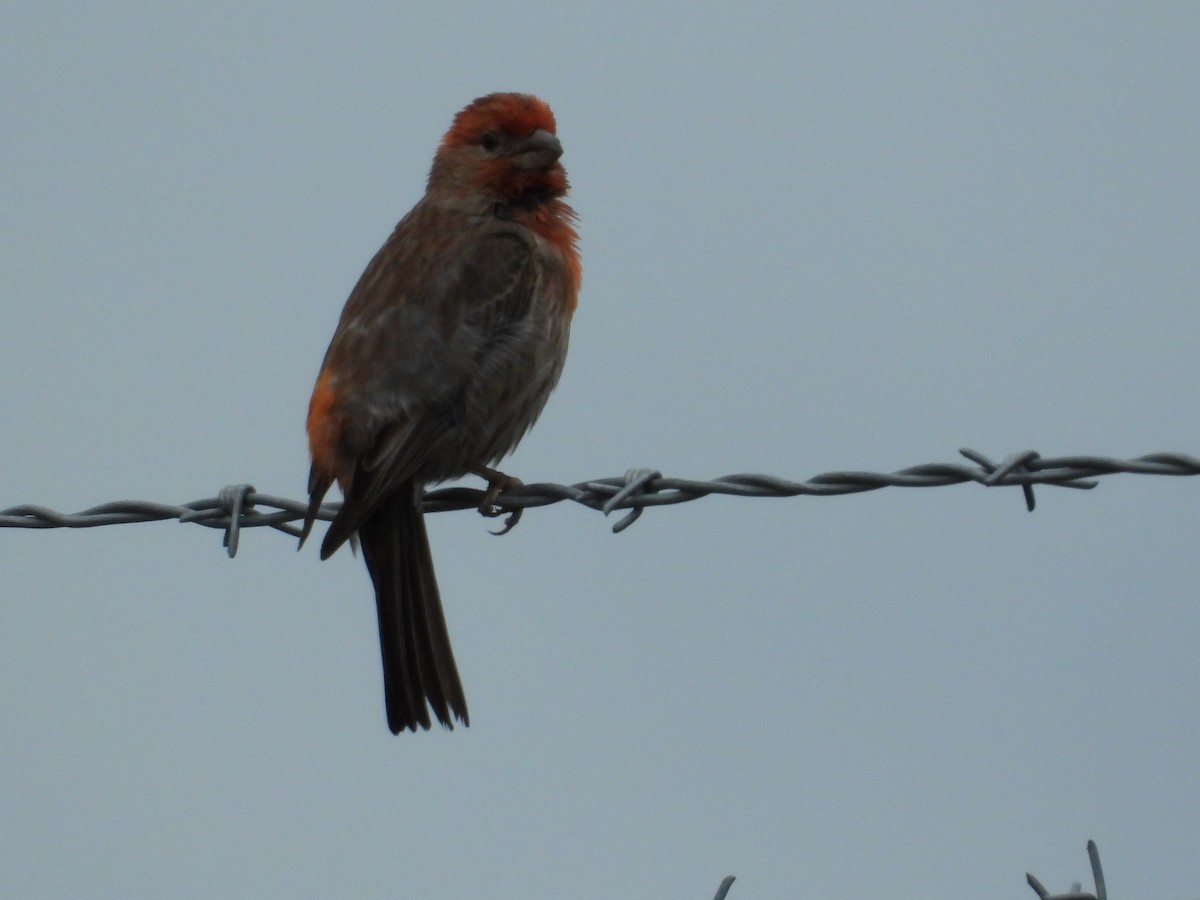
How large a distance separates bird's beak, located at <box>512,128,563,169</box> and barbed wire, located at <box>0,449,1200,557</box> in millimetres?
2088

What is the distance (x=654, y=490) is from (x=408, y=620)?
177 cm

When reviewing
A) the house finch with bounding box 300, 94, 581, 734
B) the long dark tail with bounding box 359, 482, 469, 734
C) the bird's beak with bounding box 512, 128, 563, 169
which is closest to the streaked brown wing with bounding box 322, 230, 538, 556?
the house finch with bounding box 300, 94, 581, 734

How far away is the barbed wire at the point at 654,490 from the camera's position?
423 centimetres

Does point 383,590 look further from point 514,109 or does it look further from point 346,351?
point 514,109

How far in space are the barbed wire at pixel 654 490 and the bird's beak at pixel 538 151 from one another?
209cm

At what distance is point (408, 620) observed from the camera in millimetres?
6188

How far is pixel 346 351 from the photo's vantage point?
20.8 feet

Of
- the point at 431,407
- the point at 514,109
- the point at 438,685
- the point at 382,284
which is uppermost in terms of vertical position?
the point at 514,109

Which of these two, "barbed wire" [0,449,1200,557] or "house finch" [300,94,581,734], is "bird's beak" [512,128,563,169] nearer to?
"house finch" [300,94,581,734]

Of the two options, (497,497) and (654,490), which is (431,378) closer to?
(497,497)

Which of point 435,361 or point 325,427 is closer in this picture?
point 325,427

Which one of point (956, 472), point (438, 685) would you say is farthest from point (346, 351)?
point (956, 472)

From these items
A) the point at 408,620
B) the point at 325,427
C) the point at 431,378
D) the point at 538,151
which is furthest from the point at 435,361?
the point at 538,151

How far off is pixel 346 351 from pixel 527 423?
2.64 feet
